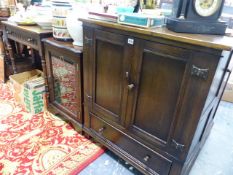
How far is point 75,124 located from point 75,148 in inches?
9.0

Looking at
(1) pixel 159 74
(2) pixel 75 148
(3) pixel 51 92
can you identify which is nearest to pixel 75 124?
(2) pixel 75 148

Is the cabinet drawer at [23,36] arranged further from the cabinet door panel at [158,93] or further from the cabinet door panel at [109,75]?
the cabinet door panel at [158,93]

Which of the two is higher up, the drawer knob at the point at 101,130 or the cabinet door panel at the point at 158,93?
the cabinet door panel at the point at 158,93

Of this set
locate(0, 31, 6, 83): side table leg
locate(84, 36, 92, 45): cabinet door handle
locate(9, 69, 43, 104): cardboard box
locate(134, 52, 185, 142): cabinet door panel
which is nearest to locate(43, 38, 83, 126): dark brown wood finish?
locate(84, 36, 92, 45): cabinet door handle

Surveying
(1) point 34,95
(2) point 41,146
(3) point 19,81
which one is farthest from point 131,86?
(3) point 19,81

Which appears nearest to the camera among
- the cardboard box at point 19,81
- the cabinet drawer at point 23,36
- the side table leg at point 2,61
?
the cabinet drawer at point 23,36

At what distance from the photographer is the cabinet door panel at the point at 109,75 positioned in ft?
3.36

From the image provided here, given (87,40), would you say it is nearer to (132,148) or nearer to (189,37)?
(189,37)

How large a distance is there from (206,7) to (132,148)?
3.01 feet

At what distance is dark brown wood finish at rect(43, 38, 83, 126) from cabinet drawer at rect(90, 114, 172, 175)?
0.21 metres

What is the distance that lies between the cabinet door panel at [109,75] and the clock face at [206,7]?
371 millimetres

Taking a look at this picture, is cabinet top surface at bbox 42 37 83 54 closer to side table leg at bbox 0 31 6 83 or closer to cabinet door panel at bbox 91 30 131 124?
cabinet door panel at bbox 91 30 131 124

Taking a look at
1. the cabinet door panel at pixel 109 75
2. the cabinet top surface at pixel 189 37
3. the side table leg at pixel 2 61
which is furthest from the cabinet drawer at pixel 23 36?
the cabinet top surface at pixel 189 37

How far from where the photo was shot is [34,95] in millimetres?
1717
